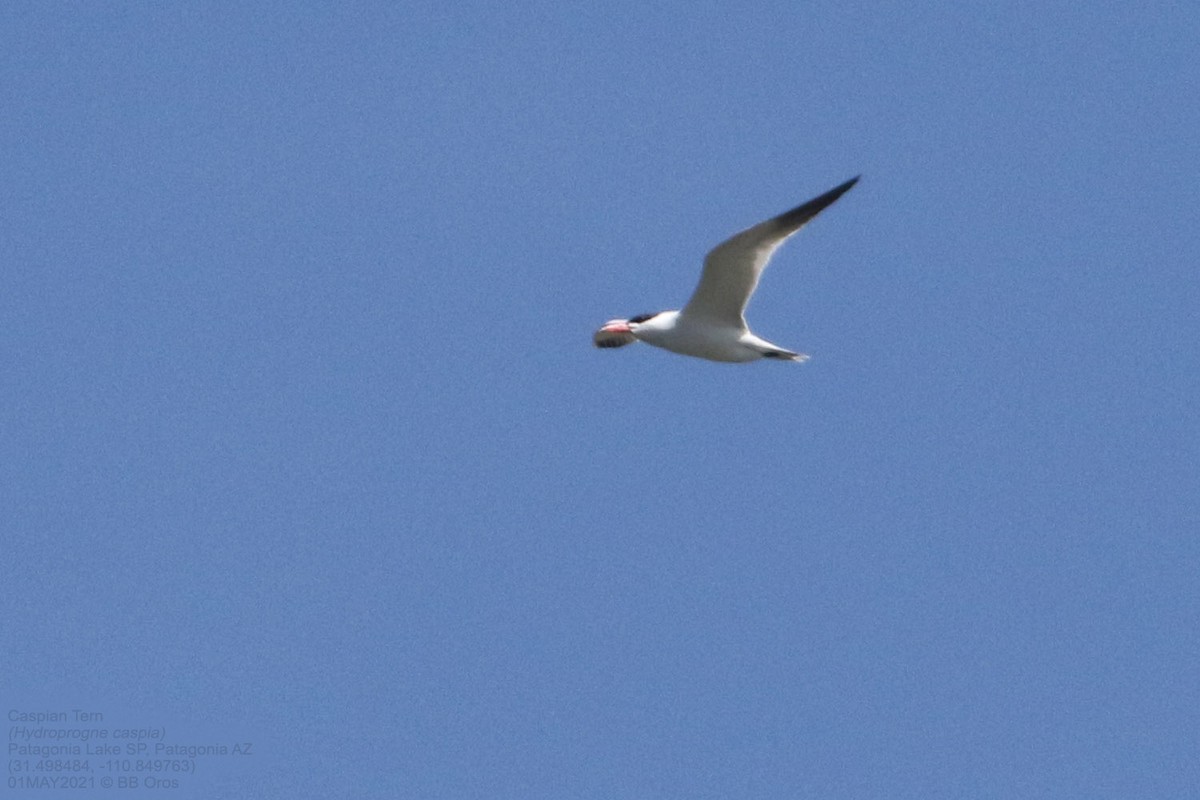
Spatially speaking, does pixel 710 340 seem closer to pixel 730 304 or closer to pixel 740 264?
pixel 730 304

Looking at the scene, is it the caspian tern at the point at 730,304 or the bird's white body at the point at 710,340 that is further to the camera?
the bird's white body at the point at 710,340

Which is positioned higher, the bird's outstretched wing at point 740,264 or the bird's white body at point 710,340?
the bird's outstretched wing at point 740,264

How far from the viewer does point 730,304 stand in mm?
17609

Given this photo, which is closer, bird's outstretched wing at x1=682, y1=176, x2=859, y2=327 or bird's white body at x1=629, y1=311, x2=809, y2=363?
bird's outstretched wing at x1=682, y1=176, x2=859, y2=327

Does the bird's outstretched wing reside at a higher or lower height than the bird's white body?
higher

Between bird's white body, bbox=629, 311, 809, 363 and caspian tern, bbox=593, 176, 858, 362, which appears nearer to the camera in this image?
caspian tern, bbox=593, 176, 858, 362

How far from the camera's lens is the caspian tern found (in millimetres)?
16984

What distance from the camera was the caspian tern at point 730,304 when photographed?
55.7 feet

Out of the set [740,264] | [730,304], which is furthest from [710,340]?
Answer: [740,264]

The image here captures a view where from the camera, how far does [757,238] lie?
17062 mm

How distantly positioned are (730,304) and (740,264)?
20.2 inches

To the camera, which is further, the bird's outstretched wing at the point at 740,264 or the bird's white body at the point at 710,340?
the bird's white body at the point at 710,340

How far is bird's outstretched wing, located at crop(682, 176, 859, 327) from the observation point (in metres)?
17.0

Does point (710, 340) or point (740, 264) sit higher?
point (740, 264)
